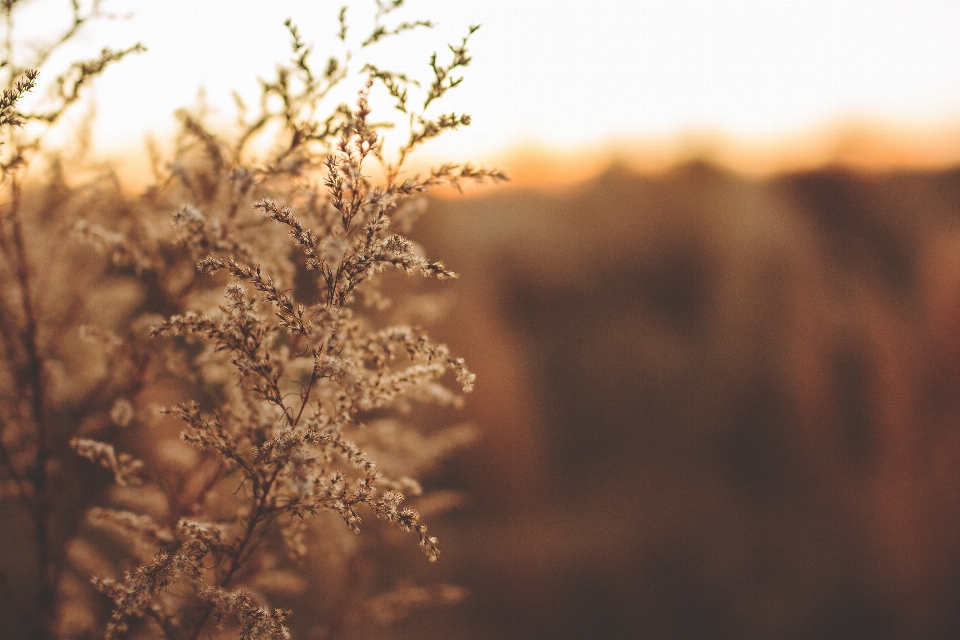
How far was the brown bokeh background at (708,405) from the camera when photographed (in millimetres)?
6684

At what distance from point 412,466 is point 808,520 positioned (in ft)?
20.7

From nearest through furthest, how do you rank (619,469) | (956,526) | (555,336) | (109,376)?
(109,376) → (956,526) → (619,469) → (555,336)

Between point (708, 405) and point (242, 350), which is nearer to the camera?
point (242, 350)

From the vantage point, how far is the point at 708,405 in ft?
28.0

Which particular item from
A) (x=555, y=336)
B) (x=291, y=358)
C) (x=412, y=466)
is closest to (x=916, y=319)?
(x=555, y=336)

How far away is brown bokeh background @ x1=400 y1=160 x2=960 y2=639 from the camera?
6684 millimetres

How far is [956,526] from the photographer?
6.39 m

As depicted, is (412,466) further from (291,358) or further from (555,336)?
(555,336)

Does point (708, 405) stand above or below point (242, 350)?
above

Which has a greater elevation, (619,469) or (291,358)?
(619,469)

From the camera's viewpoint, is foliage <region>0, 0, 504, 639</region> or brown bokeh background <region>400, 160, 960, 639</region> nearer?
foliage <region>0, 0, 504, 639</region>

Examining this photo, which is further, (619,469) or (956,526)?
(619,469)

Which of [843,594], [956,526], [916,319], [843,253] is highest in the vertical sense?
[843,253]

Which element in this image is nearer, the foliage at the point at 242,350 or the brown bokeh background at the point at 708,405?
the foliage at the point at 242,350
